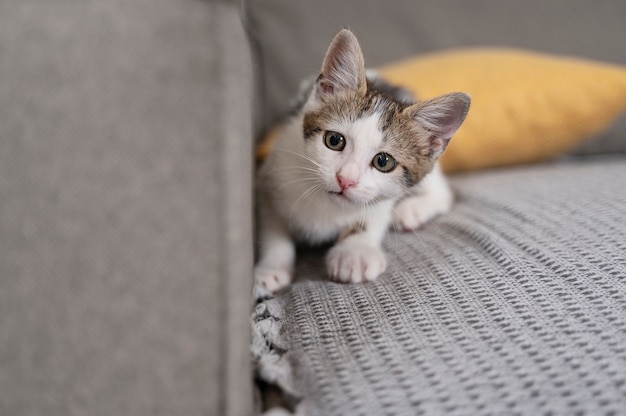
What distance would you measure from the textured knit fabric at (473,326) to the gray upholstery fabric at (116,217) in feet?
0.49

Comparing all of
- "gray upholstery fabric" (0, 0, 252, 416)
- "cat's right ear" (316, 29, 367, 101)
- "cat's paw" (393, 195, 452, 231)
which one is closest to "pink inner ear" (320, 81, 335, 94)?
"cat's right ear" (316, 29, 367, 101)

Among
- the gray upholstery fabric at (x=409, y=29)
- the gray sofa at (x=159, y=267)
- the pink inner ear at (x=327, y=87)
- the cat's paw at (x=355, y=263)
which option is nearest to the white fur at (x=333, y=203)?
the cat's paw at (x=355, y=263)

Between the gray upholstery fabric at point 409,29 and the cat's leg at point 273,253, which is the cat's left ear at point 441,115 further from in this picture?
the gray upholstery fabric at point 409,29

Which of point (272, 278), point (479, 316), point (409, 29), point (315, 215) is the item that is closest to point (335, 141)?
point (315, 215)

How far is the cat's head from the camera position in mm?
870

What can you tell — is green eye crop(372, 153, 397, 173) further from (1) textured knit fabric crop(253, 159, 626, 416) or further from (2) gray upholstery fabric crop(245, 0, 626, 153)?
(2) gray upholstery fabric crop(245, 0, 626, 153)

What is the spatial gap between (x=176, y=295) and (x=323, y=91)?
61 centimetres

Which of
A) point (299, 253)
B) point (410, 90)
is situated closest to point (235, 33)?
point (299, 253)

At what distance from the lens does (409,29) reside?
165 centimetres

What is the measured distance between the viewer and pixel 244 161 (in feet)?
1.82

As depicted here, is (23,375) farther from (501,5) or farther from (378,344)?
(501,5)

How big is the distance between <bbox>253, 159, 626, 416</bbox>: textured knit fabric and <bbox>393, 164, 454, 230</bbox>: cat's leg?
11 cm

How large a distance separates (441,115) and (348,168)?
0.70ft

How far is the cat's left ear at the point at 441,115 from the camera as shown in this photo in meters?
0.85
